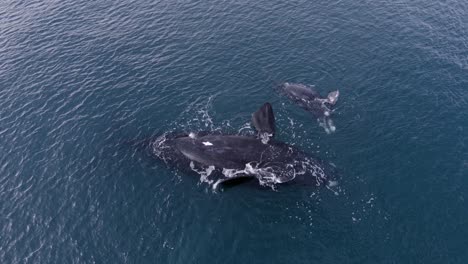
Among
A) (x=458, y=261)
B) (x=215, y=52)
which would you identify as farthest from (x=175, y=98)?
(x=458, y=261)

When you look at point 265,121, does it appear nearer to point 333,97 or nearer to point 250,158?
point 250,158

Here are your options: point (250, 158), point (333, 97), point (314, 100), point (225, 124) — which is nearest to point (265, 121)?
point (250, 158)

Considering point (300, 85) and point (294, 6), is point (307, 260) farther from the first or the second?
point (294, 6)

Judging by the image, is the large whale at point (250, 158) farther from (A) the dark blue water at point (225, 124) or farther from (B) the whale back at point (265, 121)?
(A) the dark blue water at point (225, 124)

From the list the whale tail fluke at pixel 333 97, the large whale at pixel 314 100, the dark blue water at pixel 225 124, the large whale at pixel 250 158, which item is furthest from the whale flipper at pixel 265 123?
the whale tail fluke at pixel 333 97

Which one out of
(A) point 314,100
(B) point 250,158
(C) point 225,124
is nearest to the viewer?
(B) point 250,158

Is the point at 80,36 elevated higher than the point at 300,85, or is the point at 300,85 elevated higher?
the point at 80,36
